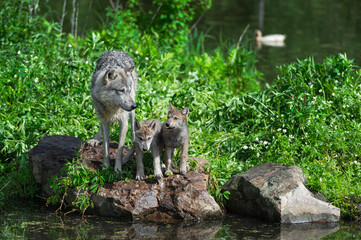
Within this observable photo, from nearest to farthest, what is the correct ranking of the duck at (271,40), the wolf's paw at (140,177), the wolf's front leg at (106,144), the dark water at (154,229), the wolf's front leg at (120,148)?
the dark water at (154,229)
the wolf's paw at (140,177)
the wolf's front leg at (120,148)
the wolf's front leg at (106,144)
the duck at (271,40)

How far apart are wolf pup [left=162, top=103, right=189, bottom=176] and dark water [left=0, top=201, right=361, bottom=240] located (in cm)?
86

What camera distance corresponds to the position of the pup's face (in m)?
7.71

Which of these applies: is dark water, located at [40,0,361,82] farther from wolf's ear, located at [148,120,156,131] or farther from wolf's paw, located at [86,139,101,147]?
wolf's ear, located at [148,120,156,131]

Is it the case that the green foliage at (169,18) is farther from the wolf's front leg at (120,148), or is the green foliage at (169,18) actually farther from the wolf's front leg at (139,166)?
the wolf's front leg at (139,166)

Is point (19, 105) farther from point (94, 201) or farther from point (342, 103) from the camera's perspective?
point (342, 103)

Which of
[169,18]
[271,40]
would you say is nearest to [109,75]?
[169,18]

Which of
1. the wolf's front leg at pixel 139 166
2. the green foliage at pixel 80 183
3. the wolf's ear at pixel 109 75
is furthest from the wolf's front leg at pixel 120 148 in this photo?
the wolf's ear at pixel 109 75

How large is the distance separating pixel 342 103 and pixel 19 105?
568cm

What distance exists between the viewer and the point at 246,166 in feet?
28.9

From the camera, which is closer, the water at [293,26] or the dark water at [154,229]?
the dark water at [154,229]

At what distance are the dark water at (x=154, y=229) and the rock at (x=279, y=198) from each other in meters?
0.13

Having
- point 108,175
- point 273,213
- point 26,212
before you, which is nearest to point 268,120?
point 273,213

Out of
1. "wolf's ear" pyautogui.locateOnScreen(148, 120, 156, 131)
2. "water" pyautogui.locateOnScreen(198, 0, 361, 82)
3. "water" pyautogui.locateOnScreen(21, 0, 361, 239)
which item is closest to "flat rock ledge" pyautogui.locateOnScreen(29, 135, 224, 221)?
"water" pyautogui.locateOnScreen(21, 0, 361, 239)

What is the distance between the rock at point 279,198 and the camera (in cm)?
759
